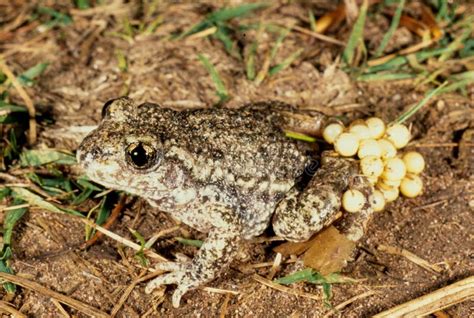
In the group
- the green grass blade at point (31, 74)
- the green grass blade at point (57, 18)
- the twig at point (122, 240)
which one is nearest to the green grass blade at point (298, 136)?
the twig at point (122, 240)

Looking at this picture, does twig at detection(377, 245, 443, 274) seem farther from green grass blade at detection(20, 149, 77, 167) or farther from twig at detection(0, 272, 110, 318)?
green grass blade at detection(20, 149, 77, 167)

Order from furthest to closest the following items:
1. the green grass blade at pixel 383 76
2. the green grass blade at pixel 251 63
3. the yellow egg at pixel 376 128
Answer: the green grass blade at pixel 251 63 < the green grass blade at pixel 383 76 < the yellow egg at pixel 376 128

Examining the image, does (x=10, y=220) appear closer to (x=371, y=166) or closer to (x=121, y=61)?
(x=121, y=61)

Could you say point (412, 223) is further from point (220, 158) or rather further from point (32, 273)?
point (32, 273)

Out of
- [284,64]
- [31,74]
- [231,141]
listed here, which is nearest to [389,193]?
[231,141]

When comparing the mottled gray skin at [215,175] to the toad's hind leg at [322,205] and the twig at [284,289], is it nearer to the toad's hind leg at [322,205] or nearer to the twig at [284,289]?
the toad's hind leg at [322,205]
